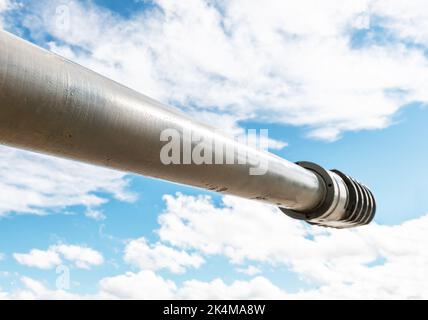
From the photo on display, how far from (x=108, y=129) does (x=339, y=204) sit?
7.51 ft

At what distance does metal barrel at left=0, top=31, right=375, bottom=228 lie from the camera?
137 centimetres

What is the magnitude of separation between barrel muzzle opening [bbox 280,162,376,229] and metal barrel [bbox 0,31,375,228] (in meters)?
0.67

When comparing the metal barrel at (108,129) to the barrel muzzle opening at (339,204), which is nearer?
the metal barrel at (108,129)

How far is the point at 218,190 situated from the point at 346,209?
147 cm

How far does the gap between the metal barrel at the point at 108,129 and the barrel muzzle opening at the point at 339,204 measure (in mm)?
667

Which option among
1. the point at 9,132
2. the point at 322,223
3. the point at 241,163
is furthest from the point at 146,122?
the point at 322,223

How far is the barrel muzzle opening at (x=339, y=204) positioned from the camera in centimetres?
334

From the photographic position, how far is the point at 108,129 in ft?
5.35

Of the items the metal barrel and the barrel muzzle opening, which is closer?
the metal barrel

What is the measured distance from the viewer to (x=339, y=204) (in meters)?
3.41

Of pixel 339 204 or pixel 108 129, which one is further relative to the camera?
pixel 339 204

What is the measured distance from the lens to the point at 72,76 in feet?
4.93

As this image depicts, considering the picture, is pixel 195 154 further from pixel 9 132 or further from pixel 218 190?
pixel 9 132

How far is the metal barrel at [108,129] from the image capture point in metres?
1.37
